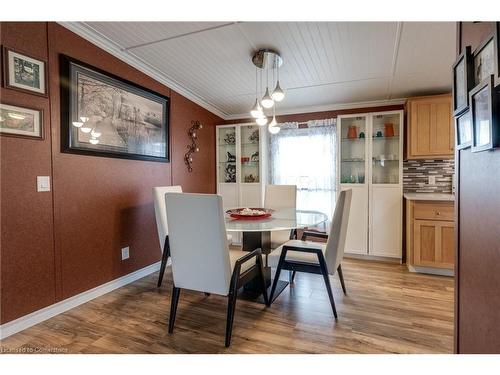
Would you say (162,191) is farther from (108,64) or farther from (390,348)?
(390,348)

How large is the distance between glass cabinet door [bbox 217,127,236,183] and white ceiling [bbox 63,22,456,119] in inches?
37.5

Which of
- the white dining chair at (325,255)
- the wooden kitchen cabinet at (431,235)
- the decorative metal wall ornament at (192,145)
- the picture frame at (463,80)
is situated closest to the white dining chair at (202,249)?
the white dining chair at (325,255)

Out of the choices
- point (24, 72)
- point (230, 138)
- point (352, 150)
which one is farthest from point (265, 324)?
point (230, 138)

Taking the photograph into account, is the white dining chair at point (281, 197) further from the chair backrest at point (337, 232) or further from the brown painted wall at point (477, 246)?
the brown painted wall at point (477, 246)

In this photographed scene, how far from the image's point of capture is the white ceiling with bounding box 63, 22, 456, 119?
2.08 metres

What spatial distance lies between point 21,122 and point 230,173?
2.92 m

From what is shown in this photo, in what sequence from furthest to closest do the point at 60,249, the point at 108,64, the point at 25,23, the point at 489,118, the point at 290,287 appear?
the point at 290,287 < the point at 108,64 < the point at 60,249 < the point at 25,23 < the point at 489,118

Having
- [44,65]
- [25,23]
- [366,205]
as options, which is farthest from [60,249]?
[366,205]

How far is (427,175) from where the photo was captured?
11.6 feet

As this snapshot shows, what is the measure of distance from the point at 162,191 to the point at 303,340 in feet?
6.06

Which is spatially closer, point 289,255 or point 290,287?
point 289,255

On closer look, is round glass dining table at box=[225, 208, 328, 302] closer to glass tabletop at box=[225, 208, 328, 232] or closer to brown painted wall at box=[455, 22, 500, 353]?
glass tabletop at box=[225, 208, 328, 232]

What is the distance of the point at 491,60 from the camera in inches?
34.0

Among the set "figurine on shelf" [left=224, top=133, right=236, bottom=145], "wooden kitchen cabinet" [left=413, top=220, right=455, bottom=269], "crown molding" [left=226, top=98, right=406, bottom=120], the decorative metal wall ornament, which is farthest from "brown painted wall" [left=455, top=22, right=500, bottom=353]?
"figurine on shelf" [left=224, top=133, right=236, bottom=145]
